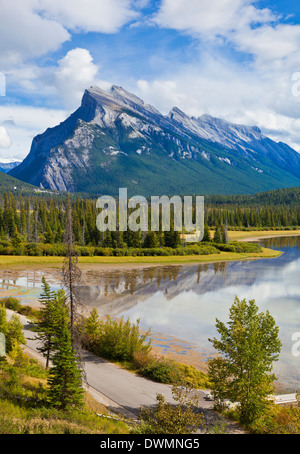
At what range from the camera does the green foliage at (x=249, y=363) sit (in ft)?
59.4

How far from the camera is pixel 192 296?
5212 cm

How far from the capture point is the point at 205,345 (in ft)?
105

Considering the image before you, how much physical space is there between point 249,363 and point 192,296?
3376 centimetres

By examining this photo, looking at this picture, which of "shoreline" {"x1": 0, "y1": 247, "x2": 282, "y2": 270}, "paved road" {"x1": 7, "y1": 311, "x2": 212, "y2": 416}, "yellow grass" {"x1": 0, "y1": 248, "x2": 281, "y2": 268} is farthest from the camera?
"yellow grass" {"x1": 0, "y1": 248, "x2": 281, "y2": 268}

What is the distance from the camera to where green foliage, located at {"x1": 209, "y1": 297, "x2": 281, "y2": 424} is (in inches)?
712

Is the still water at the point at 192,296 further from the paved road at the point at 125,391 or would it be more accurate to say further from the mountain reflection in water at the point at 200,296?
the paved road at the point at 125,391

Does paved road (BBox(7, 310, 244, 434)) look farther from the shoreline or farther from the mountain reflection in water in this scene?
the shoreline

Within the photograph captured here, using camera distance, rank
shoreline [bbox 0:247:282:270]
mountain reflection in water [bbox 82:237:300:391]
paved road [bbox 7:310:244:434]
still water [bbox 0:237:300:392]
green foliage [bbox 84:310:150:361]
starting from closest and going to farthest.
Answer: paved road [bbox 7:310:244:434]
green foliage [bbox 84:310:150:361]
still water [bbox 0:237:300:392]
mountain reflection in water [bbox 82:237:300:391]
shoreline [bbox 0:247:282:270]

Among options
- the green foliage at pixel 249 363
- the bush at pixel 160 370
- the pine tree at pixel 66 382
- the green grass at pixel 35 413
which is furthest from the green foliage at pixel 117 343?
the pine tree at pixel 66 382

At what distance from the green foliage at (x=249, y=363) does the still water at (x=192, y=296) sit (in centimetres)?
661

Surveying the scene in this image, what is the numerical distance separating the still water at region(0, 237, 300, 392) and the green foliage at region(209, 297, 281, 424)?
260 inches

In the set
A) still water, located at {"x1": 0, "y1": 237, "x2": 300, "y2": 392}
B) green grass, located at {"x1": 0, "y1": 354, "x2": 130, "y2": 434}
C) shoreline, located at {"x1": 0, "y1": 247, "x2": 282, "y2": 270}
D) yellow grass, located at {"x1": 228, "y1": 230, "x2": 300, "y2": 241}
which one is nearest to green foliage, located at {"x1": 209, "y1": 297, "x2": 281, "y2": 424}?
green grass, located at {"x1": 0, "y1": 354, "x2": 130, "y2": 434}

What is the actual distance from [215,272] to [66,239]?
185 feet
